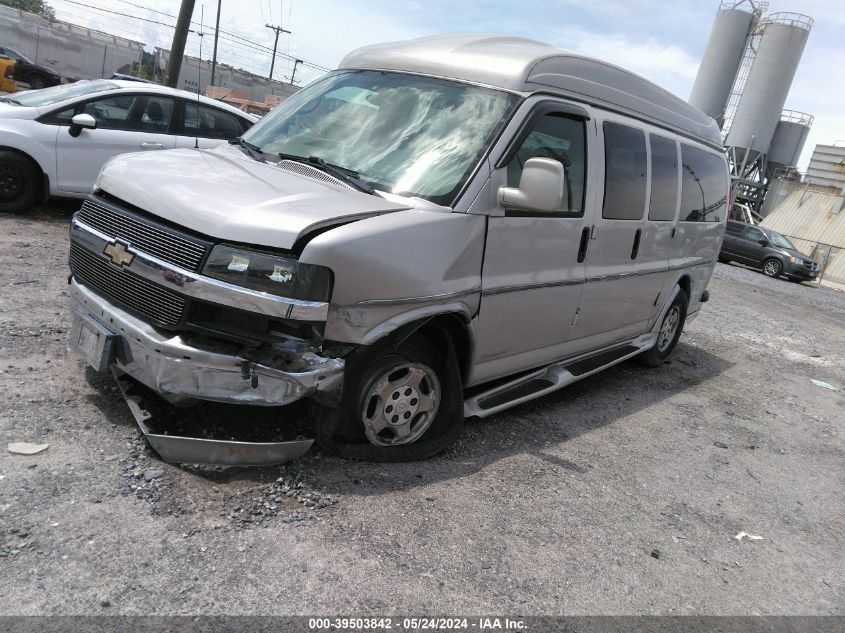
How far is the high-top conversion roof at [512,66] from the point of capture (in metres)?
4.02

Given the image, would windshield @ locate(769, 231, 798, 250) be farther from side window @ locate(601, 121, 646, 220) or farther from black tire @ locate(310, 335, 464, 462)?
black tire @ locate(310, 335, 464, 462)

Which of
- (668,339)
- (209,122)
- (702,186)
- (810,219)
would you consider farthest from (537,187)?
(810,219)

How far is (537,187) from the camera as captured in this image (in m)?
3.60

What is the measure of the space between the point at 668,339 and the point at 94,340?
18.3 feet

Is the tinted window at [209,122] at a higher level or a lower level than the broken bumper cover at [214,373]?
higher

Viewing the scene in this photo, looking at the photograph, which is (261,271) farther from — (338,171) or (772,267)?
(772,267)

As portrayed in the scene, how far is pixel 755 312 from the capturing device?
497 inches

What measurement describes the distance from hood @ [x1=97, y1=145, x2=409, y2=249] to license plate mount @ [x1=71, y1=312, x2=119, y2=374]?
2.04 ft

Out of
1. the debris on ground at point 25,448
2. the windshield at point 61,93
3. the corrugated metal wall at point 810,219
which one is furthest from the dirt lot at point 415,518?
the corrugated metal wall at point 810,219

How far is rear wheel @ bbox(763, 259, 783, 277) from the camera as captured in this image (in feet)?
74.2

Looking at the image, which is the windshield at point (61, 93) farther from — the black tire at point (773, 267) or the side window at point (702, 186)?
the black tire at point (773, 267)

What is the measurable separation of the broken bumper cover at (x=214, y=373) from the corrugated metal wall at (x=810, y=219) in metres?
33.3

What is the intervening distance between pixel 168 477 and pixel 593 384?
3.99 meters

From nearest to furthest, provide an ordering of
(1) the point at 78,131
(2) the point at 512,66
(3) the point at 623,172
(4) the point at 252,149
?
(2) the point at 512,66 → (4) the point at 252,149 → (3) the point at 623,172 → (1) the point at 78,131
